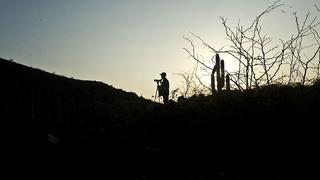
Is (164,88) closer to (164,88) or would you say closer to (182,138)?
(164,88)

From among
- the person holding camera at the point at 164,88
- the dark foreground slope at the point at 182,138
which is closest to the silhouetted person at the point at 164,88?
the person holding camera at the point at 164,88

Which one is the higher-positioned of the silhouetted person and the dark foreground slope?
the silhouetted person

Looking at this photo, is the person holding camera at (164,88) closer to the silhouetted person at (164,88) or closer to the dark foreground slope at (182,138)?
the silhouetted person at (164,88)

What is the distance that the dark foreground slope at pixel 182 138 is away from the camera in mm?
8609

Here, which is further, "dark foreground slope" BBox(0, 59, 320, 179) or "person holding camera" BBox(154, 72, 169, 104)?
"person holding camera" BBox(154, 72, 169, 104)

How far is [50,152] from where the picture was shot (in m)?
8.72

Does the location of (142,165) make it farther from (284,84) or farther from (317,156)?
(284,84)

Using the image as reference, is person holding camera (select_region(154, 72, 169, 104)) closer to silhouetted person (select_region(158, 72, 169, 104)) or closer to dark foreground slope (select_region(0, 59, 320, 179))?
silhouetted person (select_region(158, 72, 169, 104))

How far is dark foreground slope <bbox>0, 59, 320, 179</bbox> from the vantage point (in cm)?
861

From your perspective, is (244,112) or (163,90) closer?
(244,112)

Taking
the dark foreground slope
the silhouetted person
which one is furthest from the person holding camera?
the dark foreground slope

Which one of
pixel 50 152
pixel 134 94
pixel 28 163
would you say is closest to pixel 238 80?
pixel 50 152

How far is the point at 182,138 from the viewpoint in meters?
11.5

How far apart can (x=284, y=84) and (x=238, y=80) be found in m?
1.32
